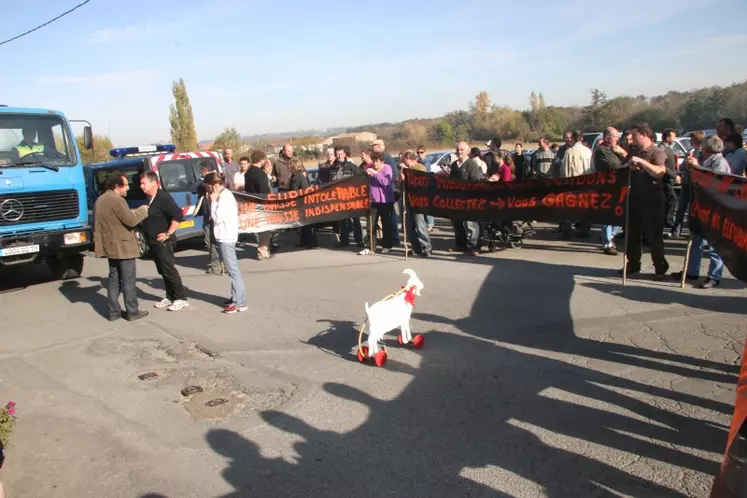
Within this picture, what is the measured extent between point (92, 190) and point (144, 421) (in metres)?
10.4

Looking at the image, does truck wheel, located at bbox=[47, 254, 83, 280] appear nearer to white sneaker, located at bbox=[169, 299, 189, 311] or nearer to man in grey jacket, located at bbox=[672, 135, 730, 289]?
white sneaker, located at bbox=[169, 299, 189, 311]

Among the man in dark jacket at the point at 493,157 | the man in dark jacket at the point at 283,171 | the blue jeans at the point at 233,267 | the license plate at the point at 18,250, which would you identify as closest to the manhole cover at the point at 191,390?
the blue jeans at the point at 233,267

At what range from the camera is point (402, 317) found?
562 cm

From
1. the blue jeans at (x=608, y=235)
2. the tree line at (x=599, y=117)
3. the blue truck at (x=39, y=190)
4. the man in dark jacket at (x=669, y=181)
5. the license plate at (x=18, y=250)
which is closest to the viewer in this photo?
the man in dark jacket at (x=669, y=181)

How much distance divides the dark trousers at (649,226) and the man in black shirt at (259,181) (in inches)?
257

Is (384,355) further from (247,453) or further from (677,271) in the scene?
(677,271)

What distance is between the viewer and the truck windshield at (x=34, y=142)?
30.0 feet

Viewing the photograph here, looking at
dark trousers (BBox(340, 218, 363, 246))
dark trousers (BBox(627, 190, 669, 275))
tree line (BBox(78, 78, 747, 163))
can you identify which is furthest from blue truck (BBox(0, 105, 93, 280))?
tree line (BBox(78, 78, 747, 163))

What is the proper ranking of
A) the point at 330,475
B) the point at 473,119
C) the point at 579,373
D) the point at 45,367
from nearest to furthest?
the point at 330,475 < the point at 579,373 < the point at 45,367 < the point at 473,119

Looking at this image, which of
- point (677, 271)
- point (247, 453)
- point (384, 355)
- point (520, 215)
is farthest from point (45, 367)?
point (677, 271)

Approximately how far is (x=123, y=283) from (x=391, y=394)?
4.42 m

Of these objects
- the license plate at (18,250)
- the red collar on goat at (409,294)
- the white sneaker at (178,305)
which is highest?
the license plate at (18,250)

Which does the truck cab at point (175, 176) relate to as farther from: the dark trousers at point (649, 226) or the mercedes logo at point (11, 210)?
the dark trousers at point (649, 226)

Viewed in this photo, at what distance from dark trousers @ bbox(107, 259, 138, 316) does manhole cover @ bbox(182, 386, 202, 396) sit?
275cm
